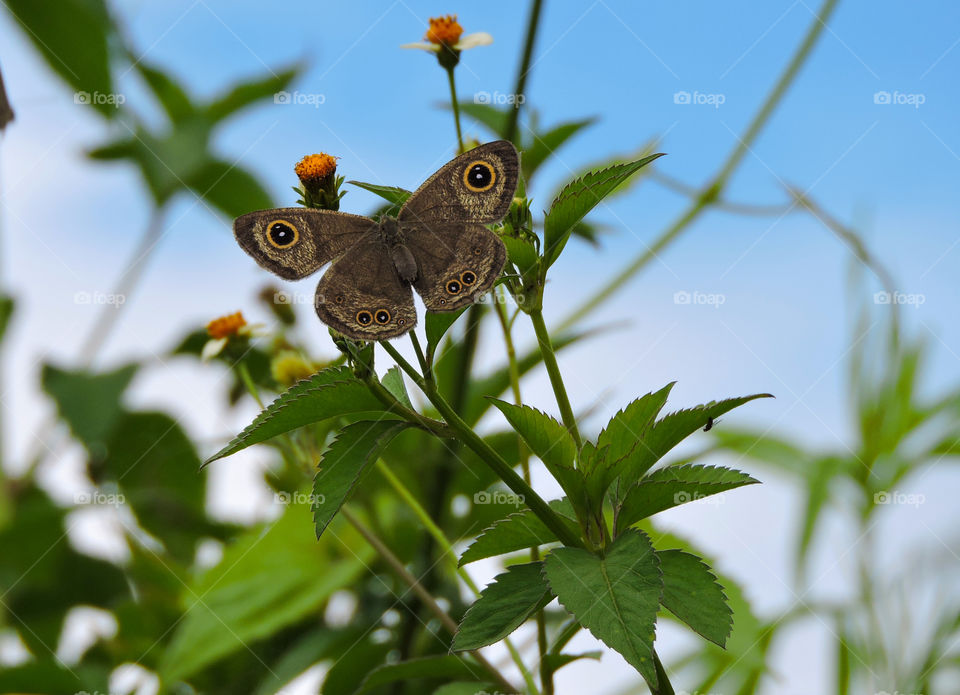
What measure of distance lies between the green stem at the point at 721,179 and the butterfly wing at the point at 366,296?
0.59 metres

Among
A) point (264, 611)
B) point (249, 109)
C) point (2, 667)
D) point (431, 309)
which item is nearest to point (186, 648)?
point (264, 611)

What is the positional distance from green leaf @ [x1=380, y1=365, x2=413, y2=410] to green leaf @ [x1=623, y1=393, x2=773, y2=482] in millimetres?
132

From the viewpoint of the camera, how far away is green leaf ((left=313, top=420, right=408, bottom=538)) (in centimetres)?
43

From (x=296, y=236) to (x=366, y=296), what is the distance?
8cm

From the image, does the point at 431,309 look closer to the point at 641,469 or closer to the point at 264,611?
the point at 641,469

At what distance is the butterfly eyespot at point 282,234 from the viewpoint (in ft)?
1.64

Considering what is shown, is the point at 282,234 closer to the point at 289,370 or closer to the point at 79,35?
the point at 289,370

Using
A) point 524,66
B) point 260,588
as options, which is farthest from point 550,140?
point 260,588

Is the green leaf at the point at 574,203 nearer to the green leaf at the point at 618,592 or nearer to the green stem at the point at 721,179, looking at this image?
the green leaf at the point at 618,592

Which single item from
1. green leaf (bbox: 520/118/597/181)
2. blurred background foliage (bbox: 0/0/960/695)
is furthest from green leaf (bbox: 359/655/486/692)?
green leaf (bbox: 520/118/597/181)

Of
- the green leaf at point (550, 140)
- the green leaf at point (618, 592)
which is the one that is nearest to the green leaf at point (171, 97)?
the green leaf at point (550, 140)

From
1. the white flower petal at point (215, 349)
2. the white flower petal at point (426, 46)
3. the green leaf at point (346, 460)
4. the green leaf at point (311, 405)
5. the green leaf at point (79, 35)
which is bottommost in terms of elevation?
the green leaf at point (346, 460)

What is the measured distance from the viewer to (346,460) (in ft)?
1.45

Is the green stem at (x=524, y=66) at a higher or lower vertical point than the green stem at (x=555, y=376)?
higher
